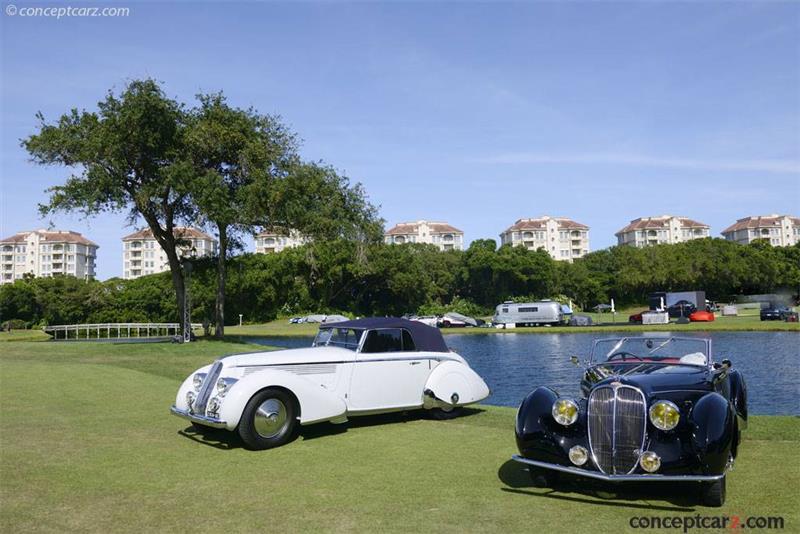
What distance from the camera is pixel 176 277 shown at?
3033cm

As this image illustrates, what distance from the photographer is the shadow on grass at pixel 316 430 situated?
28.4 feet

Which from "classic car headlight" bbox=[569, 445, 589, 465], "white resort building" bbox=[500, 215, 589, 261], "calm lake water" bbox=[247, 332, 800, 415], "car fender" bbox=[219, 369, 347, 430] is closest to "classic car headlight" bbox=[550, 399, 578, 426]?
"classic car headlight" bbox=[569, 445, 589, 465]

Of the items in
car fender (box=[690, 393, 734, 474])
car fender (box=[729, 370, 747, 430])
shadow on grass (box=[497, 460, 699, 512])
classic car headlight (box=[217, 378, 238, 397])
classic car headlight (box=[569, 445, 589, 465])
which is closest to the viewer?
car fender (box=[690, 393, 734, 474])

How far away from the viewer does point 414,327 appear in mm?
10398

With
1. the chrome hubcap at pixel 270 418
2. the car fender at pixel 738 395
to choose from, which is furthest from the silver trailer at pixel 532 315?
the chrome hubcap at pixel 270 418

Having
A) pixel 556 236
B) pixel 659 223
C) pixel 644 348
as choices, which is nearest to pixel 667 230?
pixel 659 223

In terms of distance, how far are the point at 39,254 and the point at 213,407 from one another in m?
176

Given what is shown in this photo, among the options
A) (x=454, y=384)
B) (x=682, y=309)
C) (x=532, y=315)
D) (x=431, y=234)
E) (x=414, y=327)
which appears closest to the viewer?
(x=454, y=384)

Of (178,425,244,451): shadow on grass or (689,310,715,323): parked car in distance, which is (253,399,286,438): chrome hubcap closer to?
(178,425,244,451): shadow on grass

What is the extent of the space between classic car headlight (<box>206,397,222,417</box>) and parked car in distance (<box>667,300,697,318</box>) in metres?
61.8

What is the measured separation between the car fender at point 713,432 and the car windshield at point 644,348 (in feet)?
8.64

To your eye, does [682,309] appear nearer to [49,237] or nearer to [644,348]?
[644,348]

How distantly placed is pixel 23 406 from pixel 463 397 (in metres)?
7.76

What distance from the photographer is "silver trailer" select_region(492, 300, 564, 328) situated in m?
60.8
